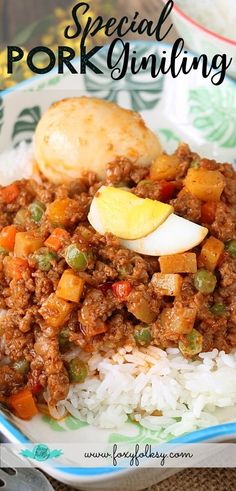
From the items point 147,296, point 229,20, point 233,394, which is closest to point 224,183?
point 147,296

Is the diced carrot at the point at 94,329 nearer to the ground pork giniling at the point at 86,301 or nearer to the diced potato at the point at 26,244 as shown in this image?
the ground pork giniling at the point at 86,301

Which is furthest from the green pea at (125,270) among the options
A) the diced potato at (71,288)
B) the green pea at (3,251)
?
the green pea at (3,251)

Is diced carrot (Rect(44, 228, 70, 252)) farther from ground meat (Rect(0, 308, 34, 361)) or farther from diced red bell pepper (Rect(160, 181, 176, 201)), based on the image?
diced red bell pepper (Rect(160, 181, 176, 201))

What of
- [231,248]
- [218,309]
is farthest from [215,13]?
[218,309]

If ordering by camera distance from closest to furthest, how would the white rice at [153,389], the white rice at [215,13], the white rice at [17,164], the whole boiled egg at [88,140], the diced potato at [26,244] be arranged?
the white rice at [153,389] < the diced potato at [26,244] < the whole boiled egg at [88,140] < the white rice at [17,164] < the white rice at [215,13]

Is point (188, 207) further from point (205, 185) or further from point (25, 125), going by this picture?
point (25, 125)

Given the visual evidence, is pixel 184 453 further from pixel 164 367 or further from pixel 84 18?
pixel 84 18
